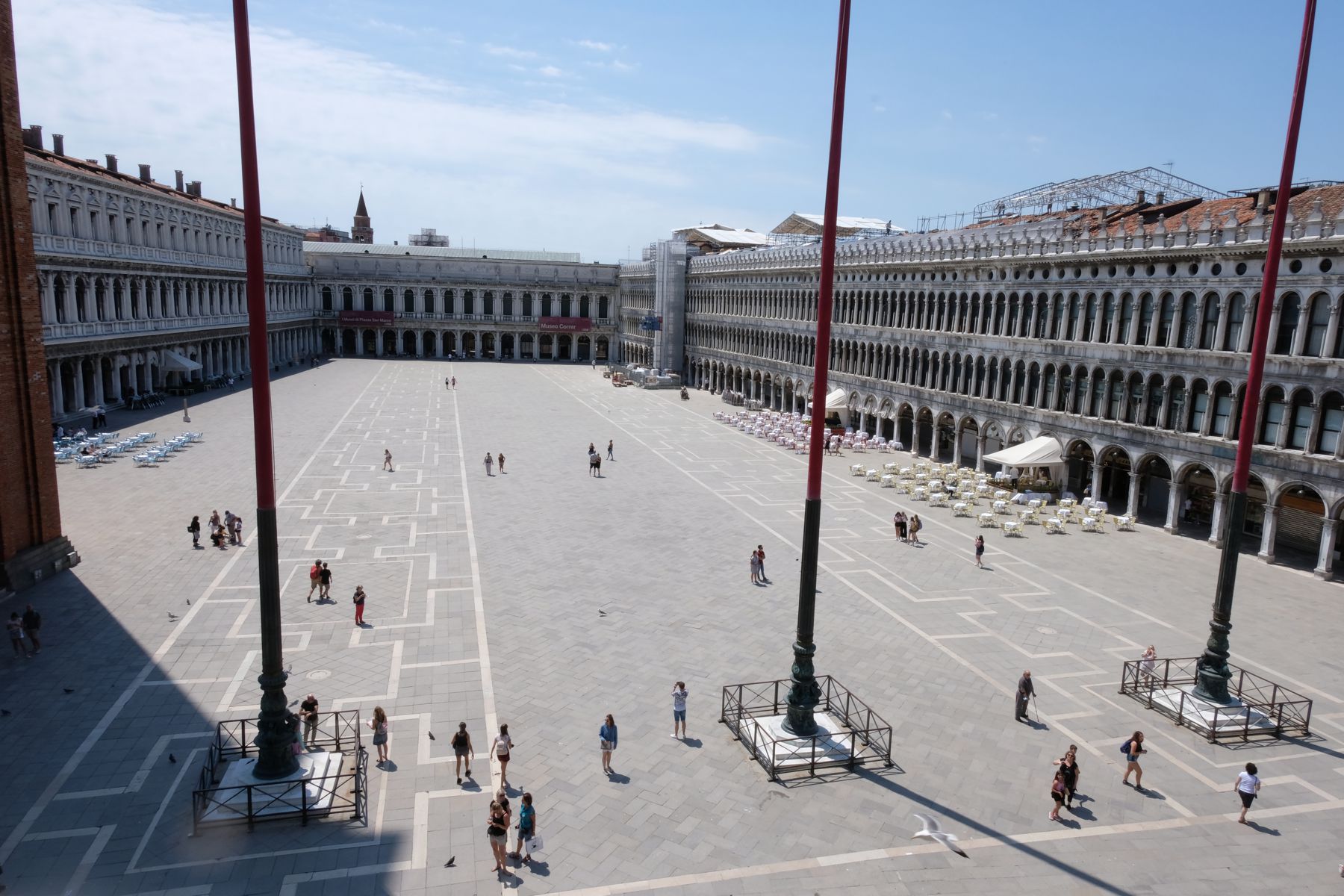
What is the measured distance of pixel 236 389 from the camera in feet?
227

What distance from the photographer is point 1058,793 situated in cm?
1397

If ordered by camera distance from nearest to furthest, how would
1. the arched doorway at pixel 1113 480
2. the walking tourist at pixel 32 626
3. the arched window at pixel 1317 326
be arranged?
1. the walking tourist at pixel 32 626
2. the arched window at pixel 1317 326
3. the arched doorway at pixel 1113 480

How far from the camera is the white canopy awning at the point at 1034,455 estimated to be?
38.1m

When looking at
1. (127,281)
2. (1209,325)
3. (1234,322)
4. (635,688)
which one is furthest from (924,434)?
(127,281)

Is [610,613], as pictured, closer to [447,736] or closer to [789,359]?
[447,736]

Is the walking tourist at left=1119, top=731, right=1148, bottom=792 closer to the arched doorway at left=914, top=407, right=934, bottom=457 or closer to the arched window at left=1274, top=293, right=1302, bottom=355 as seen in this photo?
the arched window at left=1274, top=293, right=1302, bottom=355

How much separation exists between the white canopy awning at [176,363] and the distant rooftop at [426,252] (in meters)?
50.2

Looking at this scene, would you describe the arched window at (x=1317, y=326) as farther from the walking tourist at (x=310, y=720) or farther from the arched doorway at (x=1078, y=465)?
the walking tourist at (x=310, y=720)

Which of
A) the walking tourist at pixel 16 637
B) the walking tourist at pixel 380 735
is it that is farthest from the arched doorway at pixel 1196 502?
the walking tourist at pixel 16 637

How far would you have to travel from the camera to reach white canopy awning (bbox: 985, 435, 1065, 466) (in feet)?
125

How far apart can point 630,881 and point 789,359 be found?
185ft

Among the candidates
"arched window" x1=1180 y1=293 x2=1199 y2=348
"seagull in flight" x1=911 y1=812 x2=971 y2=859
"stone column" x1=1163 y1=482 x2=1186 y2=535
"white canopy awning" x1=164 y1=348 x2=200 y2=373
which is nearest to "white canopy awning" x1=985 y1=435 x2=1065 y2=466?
"stone column" x1=1163 y1=482 x2=1186 y2=535

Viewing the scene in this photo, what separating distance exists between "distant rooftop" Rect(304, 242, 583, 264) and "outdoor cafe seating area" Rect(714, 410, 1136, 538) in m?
78.0

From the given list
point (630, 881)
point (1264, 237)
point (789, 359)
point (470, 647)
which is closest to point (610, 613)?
point (470, 647)
